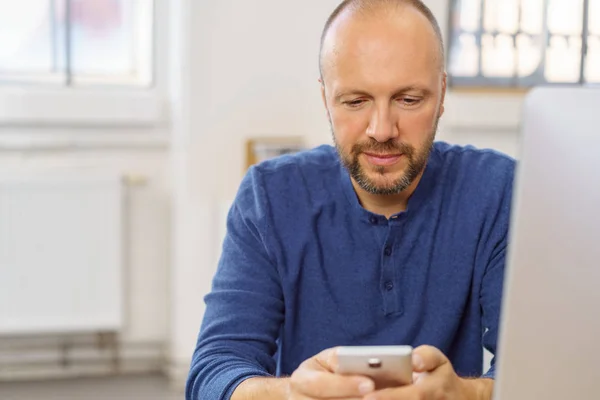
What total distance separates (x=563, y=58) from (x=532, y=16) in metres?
0.21

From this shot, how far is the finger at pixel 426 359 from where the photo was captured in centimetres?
95

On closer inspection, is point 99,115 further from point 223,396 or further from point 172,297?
point 223,396

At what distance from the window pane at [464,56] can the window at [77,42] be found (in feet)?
3.71

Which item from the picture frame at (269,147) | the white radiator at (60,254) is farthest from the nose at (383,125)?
the white radiator at (60,254)

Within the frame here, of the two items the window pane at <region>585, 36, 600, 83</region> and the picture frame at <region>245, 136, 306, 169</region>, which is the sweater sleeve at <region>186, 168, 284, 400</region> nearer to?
the picture frame at <region>245, 136, 306, 169</region>

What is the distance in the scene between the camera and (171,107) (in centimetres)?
315

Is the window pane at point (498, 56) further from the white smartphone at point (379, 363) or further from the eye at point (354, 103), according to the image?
the white smartphone at point (379, 363)

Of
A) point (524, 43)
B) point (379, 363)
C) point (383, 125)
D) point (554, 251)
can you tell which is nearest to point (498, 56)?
point (524, 43)

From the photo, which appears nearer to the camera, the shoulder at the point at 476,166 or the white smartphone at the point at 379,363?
the white smartphone at the point at 379,363

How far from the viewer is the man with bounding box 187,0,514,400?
1.24 m

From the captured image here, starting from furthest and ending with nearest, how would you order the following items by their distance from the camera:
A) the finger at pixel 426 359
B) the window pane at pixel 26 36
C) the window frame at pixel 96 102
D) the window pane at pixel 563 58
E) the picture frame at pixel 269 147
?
the window pane at pixel 563 58 < the window pane at pixel 26 36 < the window frame at pixel 96 102 < the picture frame at pixel 269 147 < the finger at pixel 426 359

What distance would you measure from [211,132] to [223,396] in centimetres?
191

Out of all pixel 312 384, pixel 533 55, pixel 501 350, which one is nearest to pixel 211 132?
pixel 533 55

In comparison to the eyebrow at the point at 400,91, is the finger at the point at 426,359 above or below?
below
